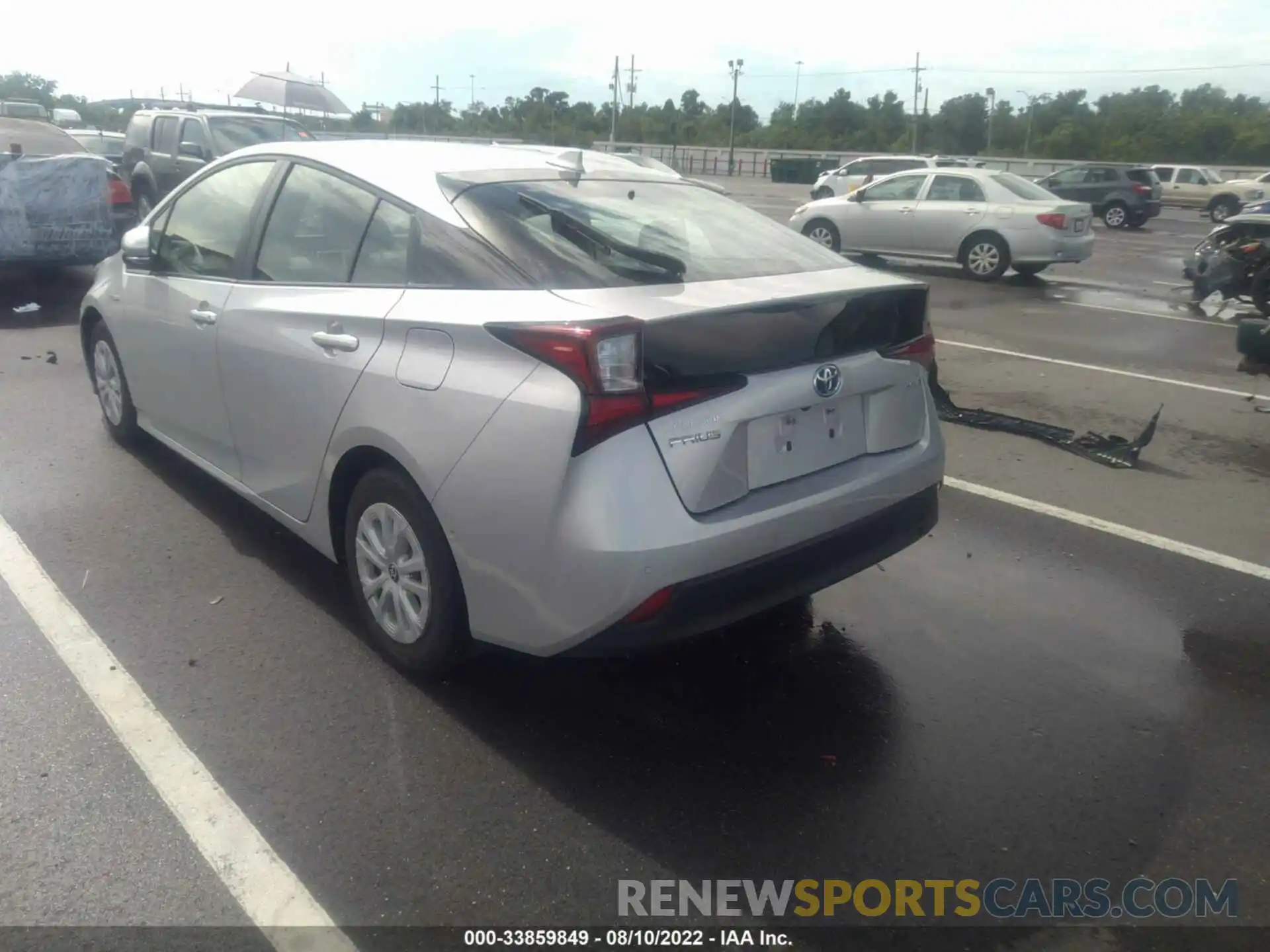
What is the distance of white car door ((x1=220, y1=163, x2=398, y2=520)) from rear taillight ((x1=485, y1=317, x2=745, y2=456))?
0.82 m

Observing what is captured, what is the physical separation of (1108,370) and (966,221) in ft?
23.0

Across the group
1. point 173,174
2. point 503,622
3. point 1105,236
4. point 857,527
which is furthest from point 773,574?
point 1105,236

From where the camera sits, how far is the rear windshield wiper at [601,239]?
3.35 meters

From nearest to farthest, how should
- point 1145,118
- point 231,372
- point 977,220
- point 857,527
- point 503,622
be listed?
point 503,622 → point 857,527 → point 231,372 → point 977,220 → point 1145,118

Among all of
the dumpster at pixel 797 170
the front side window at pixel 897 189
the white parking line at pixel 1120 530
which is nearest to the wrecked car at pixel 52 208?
the white parking line at pixel 1120 530

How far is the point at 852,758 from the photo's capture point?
320 cm

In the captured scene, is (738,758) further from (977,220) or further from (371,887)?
(977,220)

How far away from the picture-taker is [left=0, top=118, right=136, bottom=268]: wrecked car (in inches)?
399

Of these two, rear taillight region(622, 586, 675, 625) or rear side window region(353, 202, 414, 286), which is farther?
rear side window region(353, 202, 414, 286)

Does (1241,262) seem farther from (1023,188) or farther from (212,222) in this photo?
(212,222)

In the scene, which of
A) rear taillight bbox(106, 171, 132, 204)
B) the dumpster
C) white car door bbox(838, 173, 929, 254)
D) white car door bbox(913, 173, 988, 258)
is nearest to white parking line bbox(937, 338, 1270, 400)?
white car door bbox(913, 173, 988, 258)

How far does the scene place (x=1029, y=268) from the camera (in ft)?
50.7

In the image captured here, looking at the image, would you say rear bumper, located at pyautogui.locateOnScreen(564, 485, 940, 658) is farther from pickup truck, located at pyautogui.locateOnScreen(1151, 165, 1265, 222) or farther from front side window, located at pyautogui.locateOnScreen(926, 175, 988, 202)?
pickup truck, located at pyautogui.locateOnScreen(1151, 165, 1265, 222)

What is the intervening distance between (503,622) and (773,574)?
2.67ft
